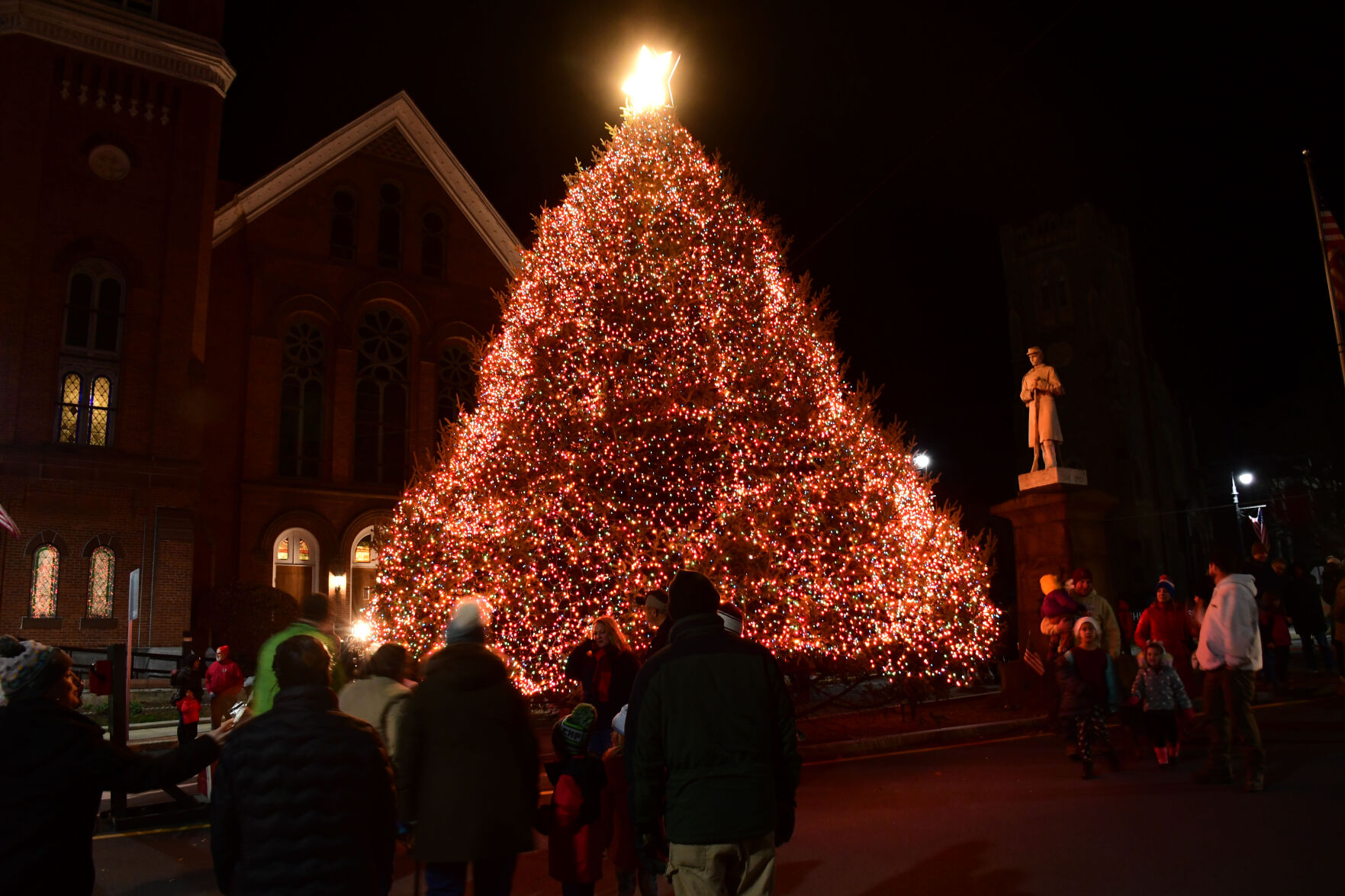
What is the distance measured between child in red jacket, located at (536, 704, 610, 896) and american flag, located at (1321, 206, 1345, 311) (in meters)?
14.2

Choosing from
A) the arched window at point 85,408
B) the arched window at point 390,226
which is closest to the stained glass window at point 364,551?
the arched window at point 85,408

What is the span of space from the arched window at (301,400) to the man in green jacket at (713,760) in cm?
2470

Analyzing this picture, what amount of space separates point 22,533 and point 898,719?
63.9 feet

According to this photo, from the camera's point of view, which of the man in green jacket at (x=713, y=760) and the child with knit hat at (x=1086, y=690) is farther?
the child with knit hat at (x=1086, y=690)

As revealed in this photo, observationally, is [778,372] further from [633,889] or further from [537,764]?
[537,764]

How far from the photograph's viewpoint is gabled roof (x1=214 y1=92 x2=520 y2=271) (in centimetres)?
2628

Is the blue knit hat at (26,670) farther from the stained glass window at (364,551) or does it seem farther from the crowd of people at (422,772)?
the stained glass window at (364,551)

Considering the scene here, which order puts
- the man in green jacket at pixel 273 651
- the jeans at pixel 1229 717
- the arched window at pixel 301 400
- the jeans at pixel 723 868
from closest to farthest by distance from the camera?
the jeans at pixel 723 868, the man in green jacket at pixel 273 651, the jeans at pixel 1229 717, the arched window at pixel 301 400

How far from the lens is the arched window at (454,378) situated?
2859cm

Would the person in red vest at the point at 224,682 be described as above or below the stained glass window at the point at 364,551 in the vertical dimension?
below

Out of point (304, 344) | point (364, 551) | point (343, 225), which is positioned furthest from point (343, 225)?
point (364, 551)

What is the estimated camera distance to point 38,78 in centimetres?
2267

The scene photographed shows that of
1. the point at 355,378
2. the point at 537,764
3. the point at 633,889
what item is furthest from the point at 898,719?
the point at 355,378

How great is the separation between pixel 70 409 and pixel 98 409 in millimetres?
577
